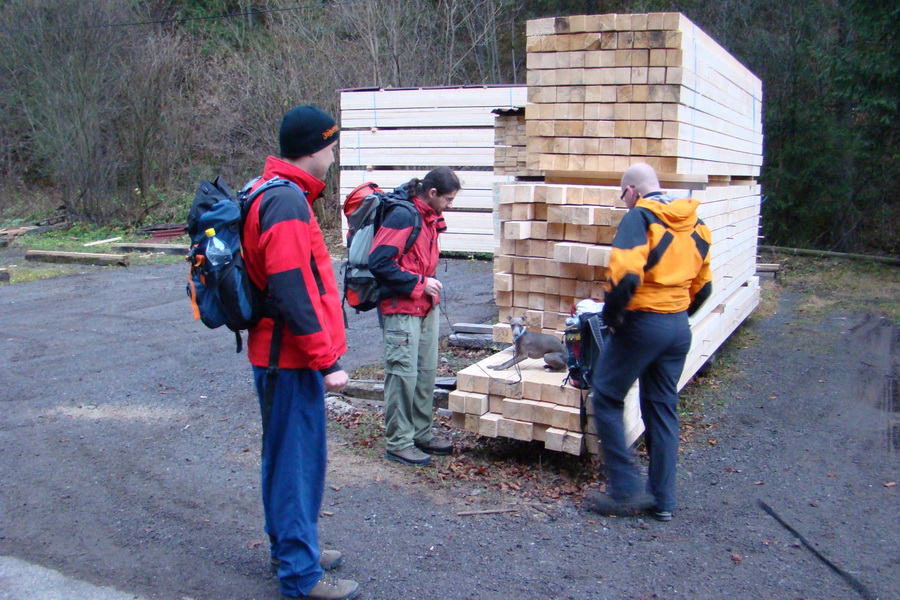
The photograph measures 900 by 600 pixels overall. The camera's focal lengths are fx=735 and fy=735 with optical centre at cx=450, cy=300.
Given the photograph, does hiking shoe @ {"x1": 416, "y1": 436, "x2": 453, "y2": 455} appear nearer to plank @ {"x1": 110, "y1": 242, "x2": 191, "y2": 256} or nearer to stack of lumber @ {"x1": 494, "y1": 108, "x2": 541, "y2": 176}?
stack of lumber @ {"x1": 494, "y1": 108, "x2": 541, "y2": 176}

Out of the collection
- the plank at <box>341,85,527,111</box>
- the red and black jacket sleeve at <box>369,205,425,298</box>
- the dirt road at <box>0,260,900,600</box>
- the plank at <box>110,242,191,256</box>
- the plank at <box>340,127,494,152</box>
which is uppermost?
the plank at <box>341,85,527,111</box>

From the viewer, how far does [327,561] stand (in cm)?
351

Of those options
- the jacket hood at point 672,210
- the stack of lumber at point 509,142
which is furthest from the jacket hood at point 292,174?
the stack of lumber at point 509,142

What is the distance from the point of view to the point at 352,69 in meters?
17.2

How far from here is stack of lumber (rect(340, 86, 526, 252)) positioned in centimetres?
1311

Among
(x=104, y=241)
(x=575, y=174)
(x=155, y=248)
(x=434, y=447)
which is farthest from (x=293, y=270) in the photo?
(x=104, y=241)

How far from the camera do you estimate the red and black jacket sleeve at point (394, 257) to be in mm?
4547

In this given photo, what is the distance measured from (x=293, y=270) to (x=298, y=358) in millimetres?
398

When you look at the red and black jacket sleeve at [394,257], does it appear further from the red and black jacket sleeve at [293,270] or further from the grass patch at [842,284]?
the grass patch at [842,284]

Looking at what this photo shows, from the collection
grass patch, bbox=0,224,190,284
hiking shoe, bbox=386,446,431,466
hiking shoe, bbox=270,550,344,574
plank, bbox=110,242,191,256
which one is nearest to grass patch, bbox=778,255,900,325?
hiking shoe, bbox=386,446,431,466

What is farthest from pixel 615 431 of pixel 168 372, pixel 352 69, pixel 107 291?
pixel 352 69

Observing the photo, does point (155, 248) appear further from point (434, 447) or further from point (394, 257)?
point (394, 257)

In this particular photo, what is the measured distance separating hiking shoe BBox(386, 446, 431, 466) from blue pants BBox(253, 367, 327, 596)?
1.63 metres

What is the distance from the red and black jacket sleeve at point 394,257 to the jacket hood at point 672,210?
4.71 ft
